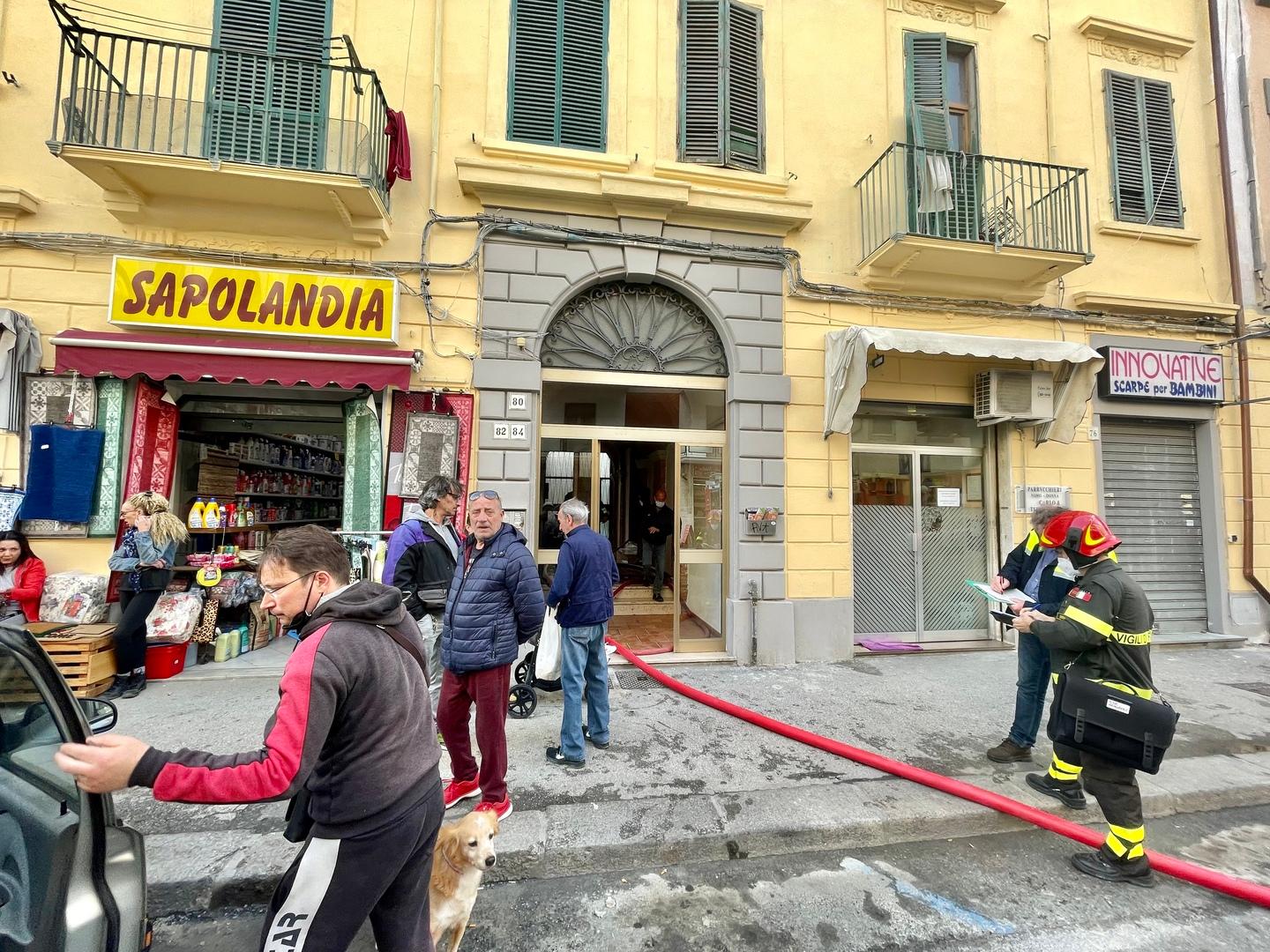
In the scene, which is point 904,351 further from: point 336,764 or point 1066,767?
point 336,764

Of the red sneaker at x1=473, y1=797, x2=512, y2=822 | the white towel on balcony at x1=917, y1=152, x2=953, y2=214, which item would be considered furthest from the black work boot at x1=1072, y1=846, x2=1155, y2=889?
the white towel on balcony at x1=917, y1=152, x2=953, y2=214

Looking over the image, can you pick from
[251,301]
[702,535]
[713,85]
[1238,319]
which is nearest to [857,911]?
[702,535]

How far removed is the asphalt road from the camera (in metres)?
2.46

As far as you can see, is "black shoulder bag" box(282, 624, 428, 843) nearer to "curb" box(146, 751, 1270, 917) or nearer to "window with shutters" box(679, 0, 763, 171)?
"curb" box(146, 751, 1270, 917)

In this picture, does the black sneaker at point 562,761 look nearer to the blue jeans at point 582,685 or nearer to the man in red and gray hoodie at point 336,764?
the blue jeans at point 582,685

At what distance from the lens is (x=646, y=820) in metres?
3.21

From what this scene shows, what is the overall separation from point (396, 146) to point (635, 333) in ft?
10.5

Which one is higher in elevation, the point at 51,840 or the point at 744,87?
the point at 744,87

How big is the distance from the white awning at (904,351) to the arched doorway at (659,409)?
1294 millimetres

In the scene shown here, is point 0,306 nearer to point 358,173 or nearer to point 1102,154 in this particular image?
point 358,173

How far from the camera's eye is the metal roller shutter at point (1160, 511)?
7.73 meters

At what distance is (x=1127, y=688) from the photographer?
297 cm

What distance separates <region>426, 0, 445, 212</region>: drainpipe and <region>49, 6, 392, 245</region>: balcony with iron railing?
46 centimetres

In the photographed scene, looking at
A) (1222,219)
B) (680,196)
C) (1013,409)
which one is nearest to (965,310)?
(1013,409)
